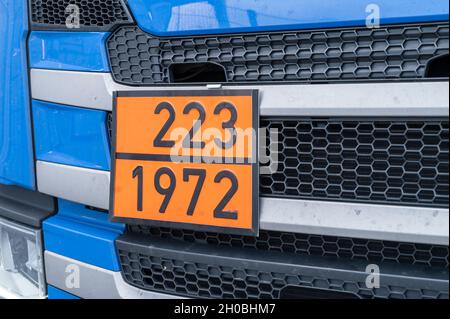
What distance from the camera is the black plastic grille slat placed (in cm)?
118

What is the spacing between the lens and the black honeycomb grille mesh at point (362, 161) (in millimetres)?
1131

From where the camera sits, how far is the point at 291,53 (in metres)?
1.22

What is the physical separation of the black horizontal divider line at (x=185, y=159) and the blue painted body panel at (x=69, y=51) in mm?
270

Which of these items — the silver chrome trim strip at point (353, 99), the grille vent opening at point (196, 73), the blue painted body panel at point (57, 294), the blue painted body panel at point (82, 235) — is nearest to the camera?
the silver chrome trim strip at point (353, 99)

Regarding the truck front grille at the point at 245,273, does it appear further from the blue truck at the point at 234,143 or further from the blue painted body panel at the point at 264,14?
the blue painted body panel at the point at 264,14

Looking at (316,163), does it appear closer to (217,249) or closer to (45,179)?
(217,249)

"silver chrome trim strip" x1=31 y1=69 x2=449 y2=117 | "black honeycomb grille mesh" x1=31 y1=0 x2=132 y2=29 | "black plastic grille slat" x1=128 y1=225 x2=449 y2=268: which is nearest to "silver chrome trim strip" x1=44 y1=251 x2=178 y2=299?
"black plastic grille slat" x1=128 y1=225 x2=449 y2=268

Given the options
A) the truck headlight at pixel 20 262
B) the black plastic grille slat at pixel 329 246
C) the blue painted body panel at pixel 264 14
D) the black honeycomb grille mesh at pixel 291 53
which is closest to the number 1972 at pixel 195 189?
the black plastic grille slat at pixel 329 246

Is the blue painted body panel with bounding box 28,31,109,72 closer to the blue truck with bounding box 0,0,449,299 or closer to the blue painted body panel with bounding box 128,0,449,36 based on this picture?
the blue truck with bounding box 0,0,449,299

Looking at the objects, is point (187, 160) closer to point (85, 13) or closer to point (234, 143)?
point (234, 143)

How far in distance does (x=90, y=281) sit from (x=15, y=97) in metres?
0.64

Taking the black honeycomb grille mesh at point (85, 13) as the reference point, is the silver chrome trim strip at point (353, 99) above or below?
below

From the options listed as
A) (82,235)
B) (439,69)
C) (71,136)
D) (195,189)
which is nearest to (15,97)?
(71,136)

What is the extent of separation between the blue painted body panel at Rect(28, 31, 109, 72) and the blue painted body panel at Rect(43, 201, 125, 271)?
456 millimetres
